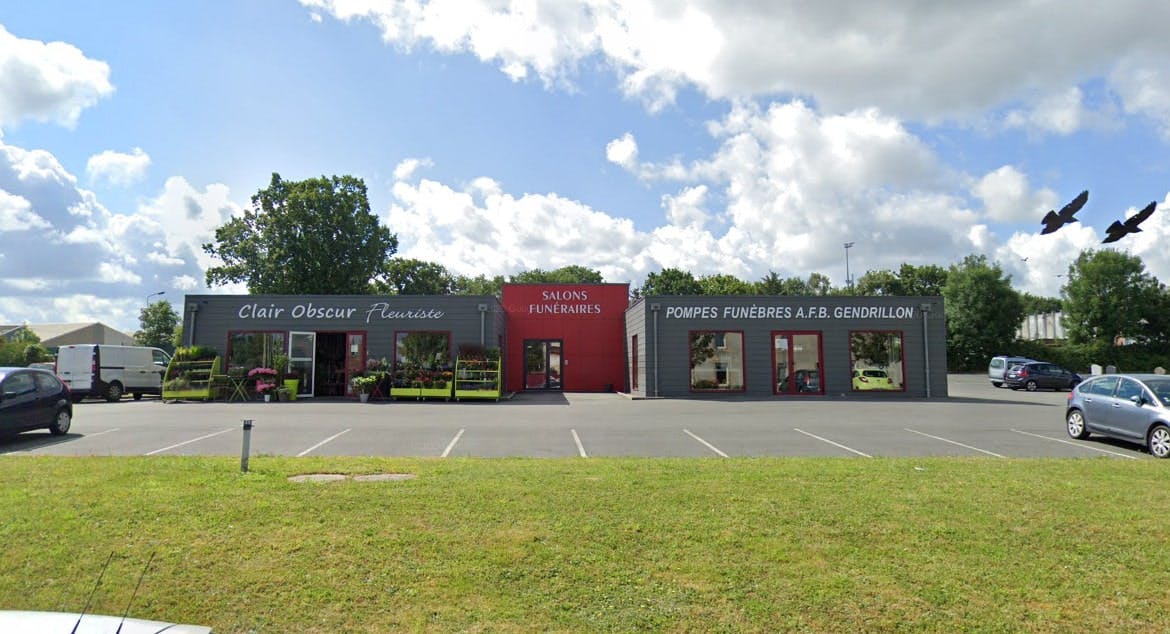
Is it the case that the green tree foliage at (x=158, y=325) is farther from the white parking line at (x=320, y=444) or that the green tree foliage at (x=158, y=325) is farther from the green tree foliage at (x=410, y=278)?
the white parking line at (x=320, y=444)

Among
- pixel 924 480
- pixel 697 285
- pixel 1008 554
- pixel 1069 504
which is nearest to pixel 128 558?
pixel 1008 554

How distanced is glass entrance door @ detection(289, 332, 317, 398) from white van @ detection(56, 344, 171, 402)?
484 cm

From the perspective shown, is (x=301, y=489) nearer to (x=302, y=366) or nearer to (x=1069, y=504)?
(x=1069, y=504)

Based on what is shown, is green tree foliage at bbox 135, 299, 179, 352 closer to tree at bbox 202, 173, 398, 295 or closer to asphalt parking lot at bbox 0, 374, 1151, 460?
tree at bbox 202, 173, 398, 295

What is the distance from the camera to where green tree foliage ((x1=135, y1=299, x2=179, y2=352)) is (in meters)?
71.2

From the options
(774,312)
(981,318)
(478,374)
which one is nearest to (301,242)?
(478,374)

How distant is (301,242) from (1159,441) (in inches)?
1669

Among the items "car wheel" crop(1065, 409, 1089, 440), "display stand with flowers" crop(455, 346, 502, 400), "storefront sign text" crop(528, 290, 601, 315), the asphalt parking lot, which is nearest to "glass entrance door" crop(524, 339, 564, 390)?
"storefront sign text" crop(528, 290, 601, 315)

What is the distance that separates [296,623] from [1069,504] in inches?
249

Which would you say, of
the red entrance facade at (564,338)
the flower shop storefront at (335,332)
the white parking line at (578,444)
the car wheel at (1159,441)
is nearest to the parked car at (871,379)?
the red entrance facade at (564,338)

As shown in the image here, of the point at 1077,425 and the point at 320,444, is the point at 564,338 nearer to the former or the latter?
the point at 320,444

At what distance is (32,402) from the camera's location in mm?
11352

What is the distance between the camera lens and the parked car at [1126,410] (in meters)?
10.9

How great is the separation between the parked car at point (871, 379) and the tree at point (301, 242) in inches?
1275
